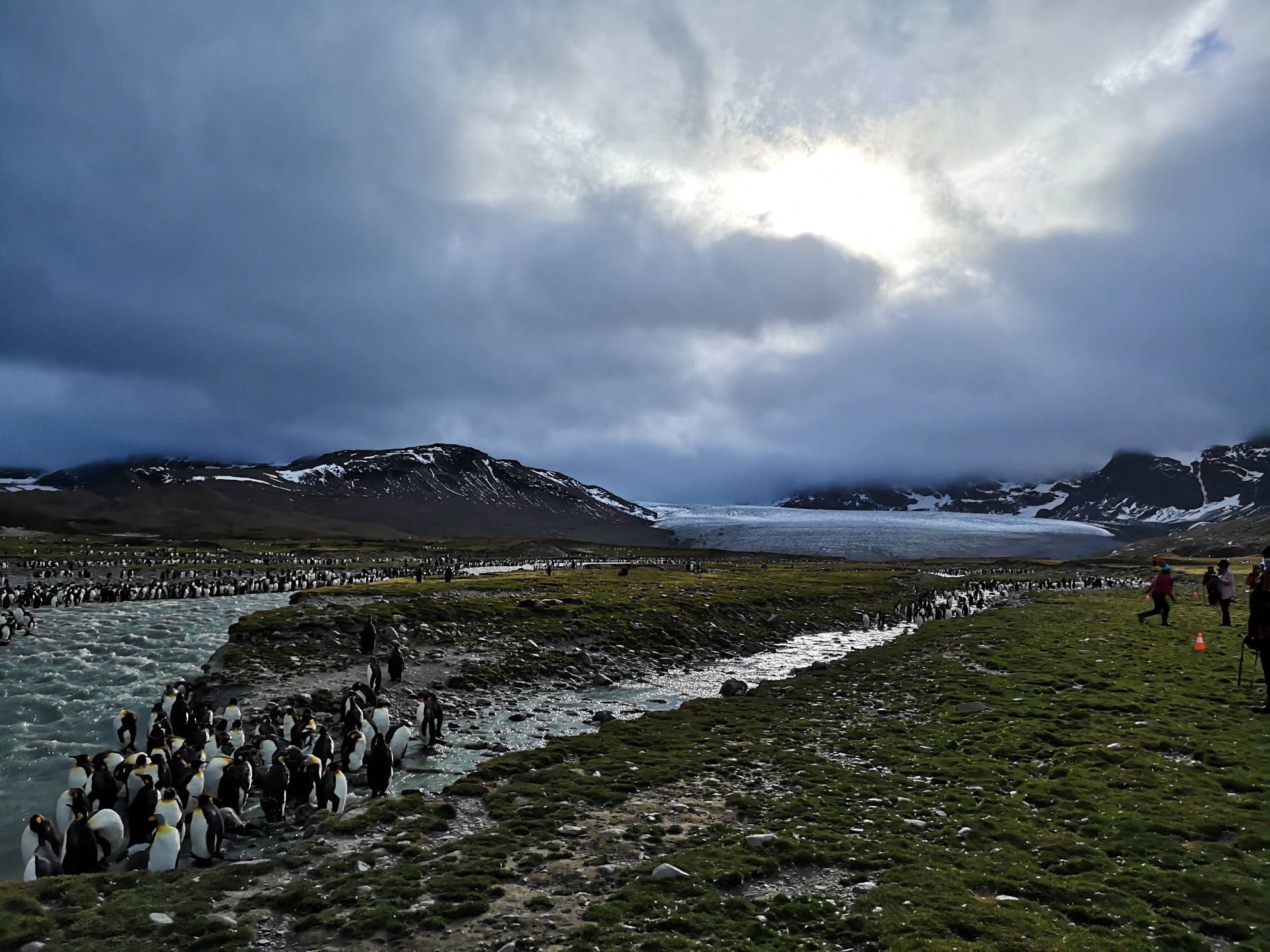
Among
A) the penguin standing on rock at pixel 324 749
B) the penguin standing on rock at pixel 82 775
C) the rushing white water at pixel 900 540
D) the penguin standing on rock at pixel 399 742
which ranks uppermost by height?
the penguin standing on rock at pixel 82 775

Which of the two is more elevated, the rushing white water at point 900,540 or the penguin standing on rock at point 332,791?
the penguin standing on rock at point 332,791

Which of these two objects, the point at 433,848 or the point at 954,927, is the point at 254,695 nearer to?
the point at 433,848

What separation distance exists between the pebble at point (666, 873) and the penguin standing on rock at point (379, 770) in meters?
7.13

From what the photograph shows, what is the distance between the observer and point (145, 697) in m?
20.5

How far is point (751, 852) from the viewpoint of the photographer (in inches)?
381

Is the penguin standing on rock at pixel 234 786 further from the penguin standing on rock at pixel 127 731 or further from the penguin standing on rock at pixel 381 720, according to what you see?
the penguin standing on rock at pixel 127 731

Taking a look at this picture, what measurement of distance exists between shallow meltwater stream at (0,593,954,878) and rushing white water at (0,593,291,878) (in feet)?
0.15

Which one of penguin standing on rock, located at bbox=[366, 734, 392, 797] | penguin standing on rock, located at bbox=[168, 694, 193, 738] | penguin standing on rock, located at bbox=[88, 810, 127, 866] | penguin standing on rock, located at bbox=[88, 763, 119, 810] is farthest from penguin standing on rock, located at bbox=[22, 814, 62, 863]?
penguin standing on rock, located at bbox=[168, 694, 193, 738]

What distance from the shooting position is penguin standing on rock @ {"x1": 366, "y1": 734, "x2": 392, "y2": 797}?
13.5 metres

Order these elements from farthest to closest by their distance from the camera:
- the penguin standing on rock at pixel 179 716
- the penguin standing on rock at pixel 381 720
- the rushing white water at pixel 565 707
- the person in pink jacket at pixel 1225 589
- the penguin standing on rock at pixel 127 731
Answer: the person in pink jacket at pixel 1225 589
the penguin standing on rock at pixel 179 716
the penguin standing on rock at pixel 381 720
the penguin standing on rock at pixel 127 731
the rushing white water at pixel 565 707

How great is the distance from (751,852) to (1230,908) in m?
5.62

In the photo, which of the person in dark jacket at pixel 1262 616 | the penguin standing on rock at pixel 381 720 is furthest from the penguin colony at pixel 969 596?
the penguin standing on rock at pixel 381 720

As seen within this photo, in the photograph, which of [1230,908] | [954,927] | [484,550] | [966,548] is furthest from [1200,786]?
[966,548]

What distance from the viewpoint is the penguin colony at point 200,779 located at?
34.0 feet
